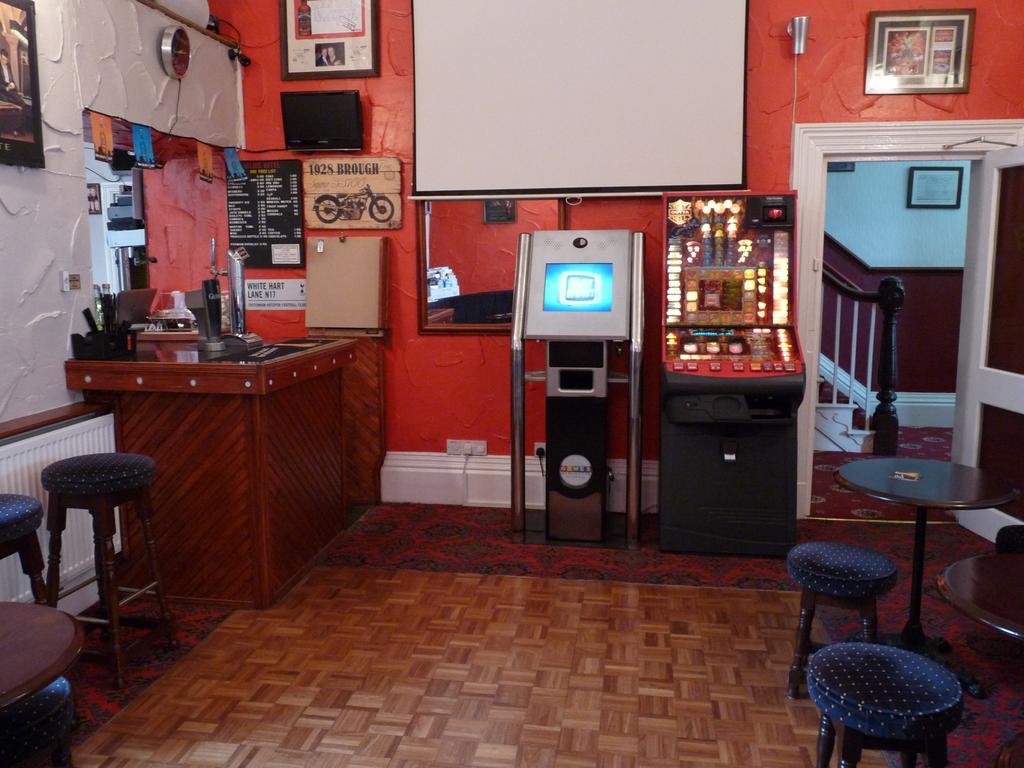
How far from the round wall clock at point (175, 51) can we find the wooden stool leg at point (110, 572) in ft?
8.00

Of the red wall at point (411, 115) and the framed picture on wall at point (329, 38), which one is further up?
the framed picture on wall at point (329, 38)

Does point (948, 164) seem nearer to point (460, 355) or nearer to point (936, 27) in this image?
point (936, 27)

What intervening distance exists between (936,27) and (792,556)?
10.6 ft

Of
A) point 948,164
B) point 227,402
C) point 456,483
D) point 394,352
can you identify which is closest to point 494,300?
point 394,352

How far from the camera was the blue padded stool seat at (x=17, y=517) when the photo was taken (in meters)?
Result: 2.61

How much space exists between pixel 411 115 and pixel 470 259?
3.04 feet

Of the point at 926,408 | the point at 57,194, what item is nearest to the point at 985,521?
the point at 926,408

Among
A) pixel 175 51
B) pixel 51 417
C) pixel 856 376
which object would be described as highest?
pixel 175 51

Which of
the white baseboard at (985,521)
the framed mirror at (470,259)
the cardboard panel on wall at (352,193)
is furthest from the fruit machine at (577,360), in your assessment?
the white baseboard at (985,521)

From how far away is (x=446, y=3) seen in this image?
482 centimetres

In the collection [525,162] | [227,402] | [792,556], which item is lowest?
[792,556]

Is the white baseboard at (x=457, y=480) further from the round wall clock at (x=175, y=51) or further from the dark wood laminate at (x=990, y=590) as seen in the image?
the dark wood laminate at (x=990, y=590)

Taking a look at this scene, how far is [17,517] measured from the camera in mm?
2633

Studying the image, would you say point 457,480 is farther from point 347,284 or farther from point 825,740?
point 825,740
